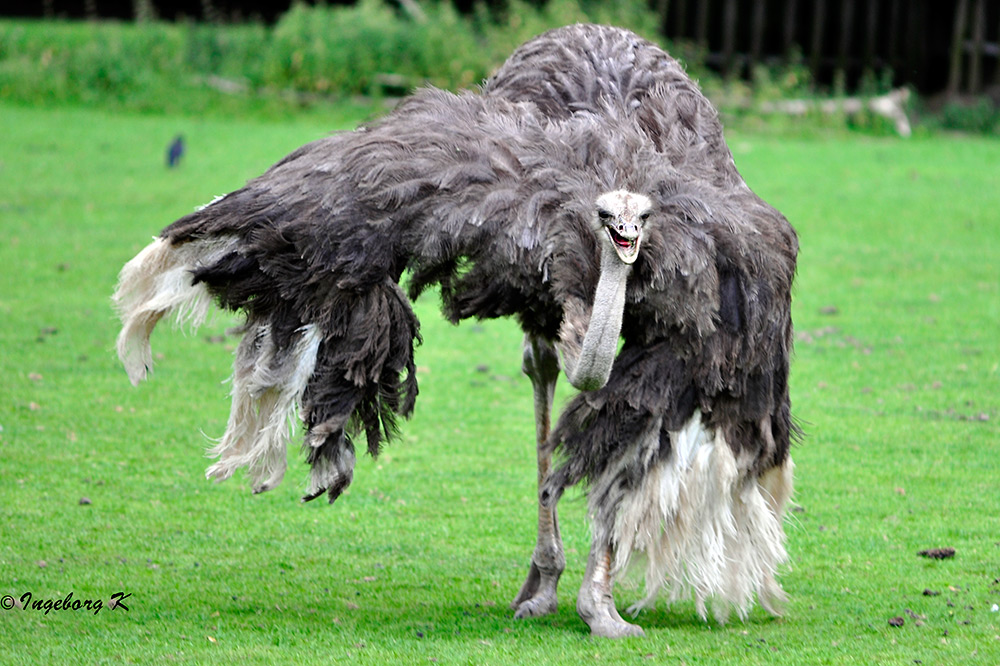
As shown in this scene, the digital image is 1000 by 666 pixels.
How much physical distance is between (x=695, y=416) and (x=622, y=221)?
895mm

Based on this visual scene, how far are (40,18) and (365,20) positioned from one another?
23.9 ft

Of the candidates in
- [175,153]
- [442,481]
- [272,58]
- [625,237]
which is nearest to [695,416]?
[625,237]

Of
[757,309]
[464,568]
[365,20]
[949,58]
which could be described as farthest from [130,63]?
[757,309]

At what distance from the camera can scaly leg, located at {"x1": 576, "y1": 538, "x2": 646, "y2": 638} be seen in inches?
200

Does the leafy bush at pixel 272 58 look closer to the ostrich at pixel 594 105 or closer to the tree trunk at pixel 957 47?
the tree trunk at pixel 957 47

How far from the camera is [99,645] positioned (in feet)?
16.1

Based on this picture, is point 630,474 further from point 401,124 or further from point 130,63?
point 130,63

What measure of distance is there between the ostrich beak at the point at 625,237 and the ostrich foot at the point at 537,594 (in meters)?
1.64

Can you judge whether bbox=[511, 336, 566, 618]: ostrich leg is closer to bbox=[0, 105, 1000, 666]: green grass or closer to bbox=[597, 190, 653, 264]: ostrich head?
bbox=[0, 105, 1000, 666]: green grass

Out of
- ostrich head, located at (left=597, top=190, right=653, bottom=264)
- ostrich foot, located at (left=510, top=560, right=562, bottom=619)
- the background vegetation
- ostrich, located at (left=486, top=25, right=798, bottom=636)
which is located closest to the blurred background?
the background vegetation

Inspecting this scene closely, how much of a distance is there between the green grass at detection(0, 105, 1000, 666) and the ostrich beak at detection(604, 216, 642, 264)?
145cm

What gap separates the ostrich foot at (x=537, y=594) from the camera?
5496mm

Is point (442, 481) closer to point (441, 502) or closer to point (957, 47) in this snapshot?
point (441, 502)

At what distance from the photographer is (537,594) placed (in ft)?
18.3
